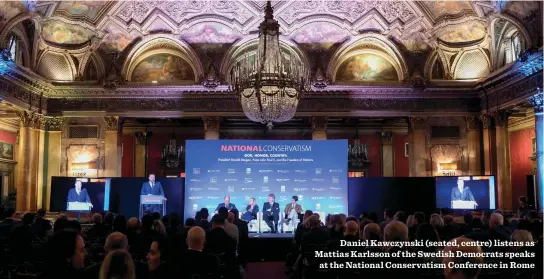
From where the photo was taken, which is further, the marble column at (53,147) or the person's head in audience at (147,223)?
the marble column at (53,147)

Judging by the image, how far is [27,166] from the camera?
18859 millimetres

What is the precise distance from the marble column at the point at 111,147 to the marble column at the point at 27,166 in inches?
97.9

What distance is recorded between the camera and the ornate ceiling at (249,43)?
19.2 metres

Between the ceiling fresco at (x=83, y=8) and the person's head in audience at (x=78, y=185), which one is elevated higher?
the ceiling fresco at (x=83, y=8)

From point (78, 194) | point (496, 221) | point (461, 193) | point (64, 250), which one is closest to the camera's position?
point (64, 250)

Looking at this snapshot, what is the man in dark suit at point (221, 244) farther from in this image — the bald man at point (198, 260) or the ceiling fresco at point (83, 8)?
the ceiling fresco at point (83, 8)

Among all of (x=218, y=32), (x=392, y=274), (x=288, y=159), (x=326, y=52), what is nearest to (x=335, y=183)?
(x=288, y=159)

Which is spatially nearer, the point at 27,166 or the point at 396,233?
the point at 396,233

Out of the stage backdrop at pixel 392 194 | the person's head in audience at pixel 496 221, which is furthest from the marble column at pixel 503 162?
the person's head in audience at pixel 496 221

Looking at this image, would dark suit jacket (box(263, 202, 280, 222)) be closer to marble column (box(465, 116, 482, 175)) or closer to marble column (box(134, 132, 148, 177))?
→ marble column (box(465, 116, 482, 175))

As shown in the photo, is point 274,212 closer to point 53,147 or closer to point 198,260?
point 198,260

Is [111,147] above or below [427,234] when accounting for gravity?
above

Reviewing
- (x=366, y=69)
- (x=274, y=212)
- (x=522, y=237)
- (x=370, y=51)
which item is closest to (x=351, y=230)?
(x=522, y=237)

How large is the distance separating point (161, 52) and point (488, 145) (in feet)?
42.3
